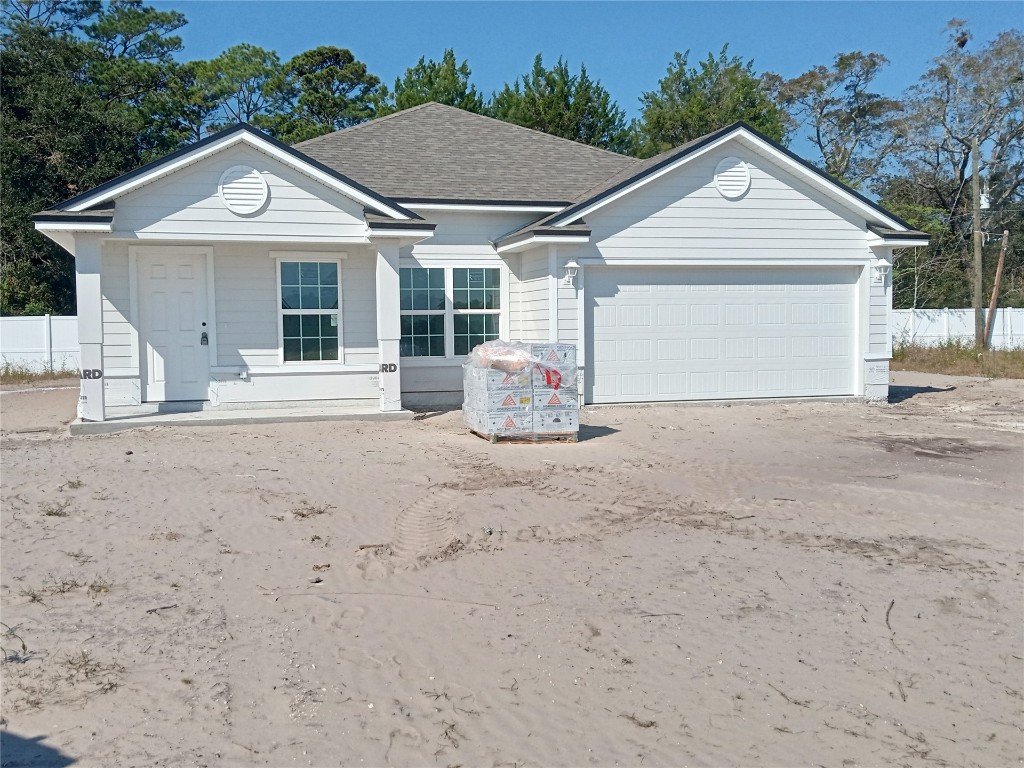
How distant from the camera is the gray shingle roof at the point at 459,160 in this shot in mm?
16547

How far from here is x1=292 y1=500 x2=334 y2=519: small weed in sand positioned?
811cm

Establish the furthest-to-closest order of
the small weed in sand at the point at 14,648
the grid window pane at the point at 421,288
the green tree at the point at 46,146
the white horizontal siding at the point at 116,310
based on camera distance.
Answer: the green tree at the point at 46,146, the grid window pane at the point at 421,288, the white horizontal siding at the point at 116,310, the small weed in sand at the point at 14,648

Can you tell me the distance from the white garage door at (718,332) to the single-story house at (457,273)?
0.10 feet

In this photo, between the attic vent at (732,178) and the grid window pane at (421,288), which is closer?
the attic vent at (732,178)

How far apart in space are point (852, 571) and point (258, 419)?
29.4 ft

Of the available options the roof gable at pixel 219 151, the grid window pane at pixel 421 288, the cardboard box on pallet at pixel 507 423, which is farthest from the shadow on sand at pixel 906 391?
the roof gable at pixel 219 151

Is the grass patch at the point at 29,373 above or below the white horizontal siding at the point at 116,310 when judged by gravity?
below

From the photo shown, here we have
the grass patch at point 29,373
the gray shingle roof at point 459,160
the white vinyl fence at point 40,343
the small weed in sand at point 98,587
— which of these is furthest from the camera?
the white vinyl fence at point 40,343

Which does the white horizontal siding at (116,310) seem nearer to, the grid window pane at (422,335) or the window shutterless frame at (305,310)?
the window shutterless frame at (305,310)

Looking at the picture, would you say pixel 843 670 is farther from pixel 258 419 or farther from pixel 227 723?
pixel 258 419

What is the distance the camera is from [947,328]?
1287 inches

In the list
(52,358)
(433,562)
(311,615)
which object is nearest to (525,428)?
(433,562)

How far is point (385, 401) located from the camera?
14.1 meters

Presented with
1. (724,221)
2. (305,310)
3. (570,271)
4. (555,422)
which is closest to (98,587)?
(555,422)
